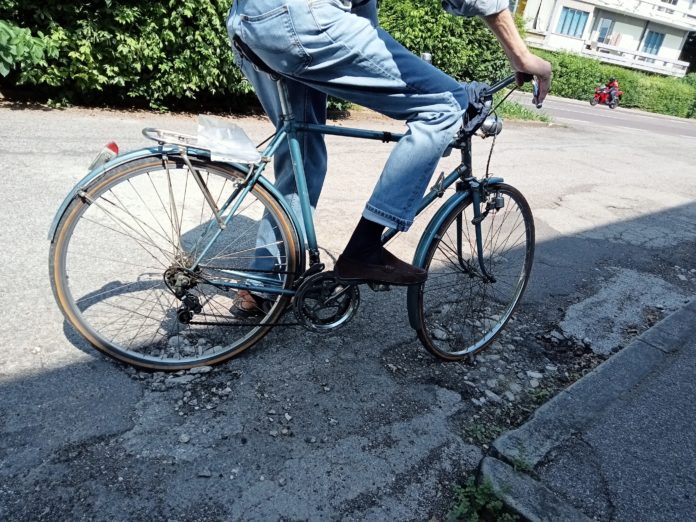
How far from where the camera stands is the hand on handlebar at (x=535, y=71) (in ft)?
7.02

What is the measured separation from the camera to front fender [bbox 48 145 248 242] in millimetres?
1993

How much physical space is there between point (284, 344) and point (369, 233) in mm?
783

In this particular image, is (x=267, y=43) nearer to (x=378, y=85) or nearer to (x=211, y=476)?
(x=378, y=85)

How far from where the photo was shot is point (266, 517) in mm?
1748

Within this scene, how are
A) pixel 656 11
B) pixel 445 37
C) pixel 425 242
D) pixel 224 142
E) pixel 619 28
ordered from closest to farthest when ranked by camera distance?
pixel 224 142, pixel 425 242, pixel 445 37, pixel 619 28, pixel 656 11

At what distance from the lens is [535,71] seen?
7.10ft

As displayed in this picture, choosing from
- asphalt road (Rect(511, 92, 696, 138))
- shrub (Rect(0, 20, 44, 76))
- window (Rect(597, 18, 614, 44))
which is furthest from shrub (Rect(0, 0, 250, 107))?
window (Rect(597, 18, 614, 44))

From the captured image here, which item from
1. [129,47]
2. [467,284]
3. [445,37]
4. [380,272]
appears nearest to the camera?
[380,272]

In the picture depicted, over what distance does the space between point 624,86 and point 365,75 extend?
3327cm

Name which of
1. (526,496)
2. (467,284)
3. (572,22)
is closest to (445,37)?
(467,284)

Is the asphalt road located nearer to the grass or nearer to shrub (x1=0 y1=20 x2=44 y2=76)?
shrub (x1=0 y1=20 x2=44 y2=76)

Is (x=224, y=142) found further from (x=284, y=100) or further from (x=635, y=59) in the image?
(x=635, y=59)

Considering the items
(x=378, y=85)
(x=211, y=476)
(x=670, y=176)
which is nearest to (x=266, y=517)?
(x=211, y=476)

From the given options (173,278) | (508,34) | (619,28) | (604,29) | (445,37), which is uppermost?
(619,28)
